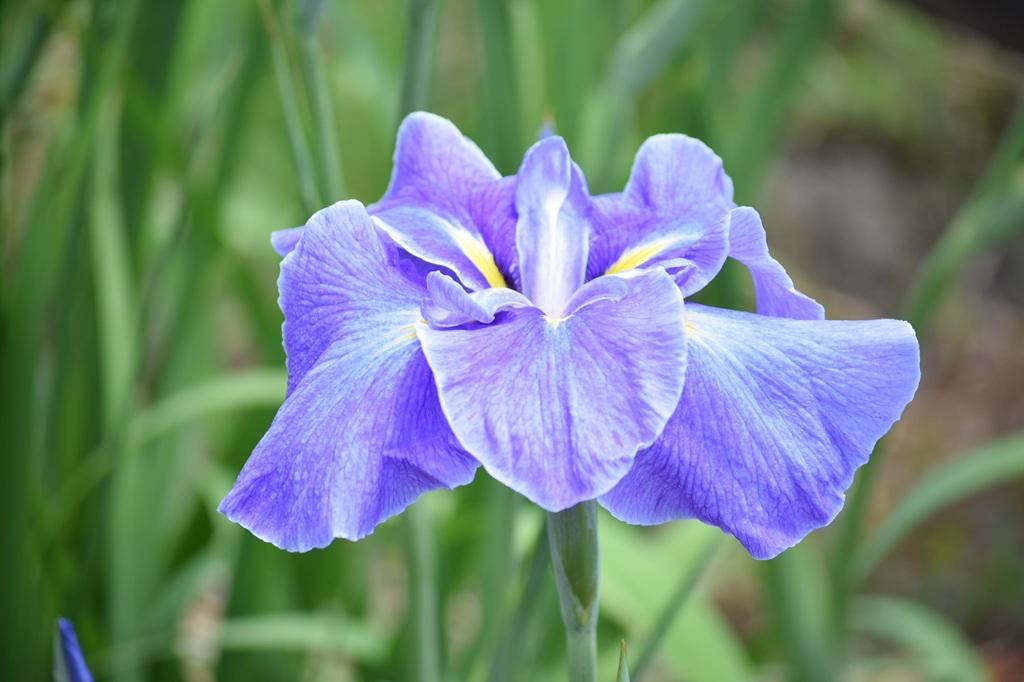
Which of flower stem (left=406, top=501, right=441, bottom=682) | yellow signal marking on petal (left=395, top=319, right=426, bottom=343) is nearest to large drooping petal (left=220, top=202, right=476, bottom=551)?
yellow signal marking on petal (left=395, top=319, right=426, bottom=343)

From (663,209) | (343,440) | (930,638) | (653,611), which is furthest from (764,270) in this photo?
(930,638)

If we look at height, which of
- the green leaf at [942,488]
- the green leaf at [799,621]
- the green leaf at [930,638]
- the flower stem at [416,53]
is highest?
the flower stem at [416,53]

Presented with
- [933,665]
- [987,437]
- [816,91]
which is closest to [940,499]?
[933,665]

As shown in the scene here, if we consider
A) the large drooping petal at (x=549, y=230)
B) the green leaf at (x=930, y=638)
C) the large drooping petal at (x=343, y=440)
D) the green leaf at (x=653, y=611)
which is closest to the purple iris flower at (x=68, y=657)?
the large drooping petal at (x=343, y=440)

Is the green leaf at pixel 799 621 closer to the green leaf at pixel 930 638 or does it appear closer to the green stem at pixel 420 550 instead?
the green leaf at pixel 930 638

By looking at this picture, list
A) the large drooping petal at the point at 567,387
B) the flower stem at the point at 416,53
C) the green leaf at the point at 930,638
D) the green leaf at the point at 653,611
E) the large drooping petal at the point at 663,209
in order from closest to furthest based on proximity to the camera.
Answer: the large drooping petal at the point at 567,387, the large drooping petal at the point at 663,209, the flower stem at the point at 416,53, the green leaf at the point at 653,611, the green leaf at the point at 930,638

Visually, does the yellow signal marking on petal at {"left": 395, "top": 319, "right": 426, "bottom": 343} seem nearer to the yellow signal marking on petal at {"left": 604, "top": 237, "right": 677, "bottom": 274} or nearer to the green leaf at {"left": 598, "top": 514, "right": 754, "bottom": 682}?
the yellow signal marking on petal at {"left": 604, "top": 237, "right": 677, "bottom": 274}

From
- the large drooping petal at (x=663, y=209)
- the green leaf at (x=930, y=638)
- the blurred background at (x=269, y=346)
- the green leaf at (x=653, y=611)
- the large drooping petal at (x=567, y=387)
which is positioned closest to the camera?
the large drooping petal at (x=567, y=387)
